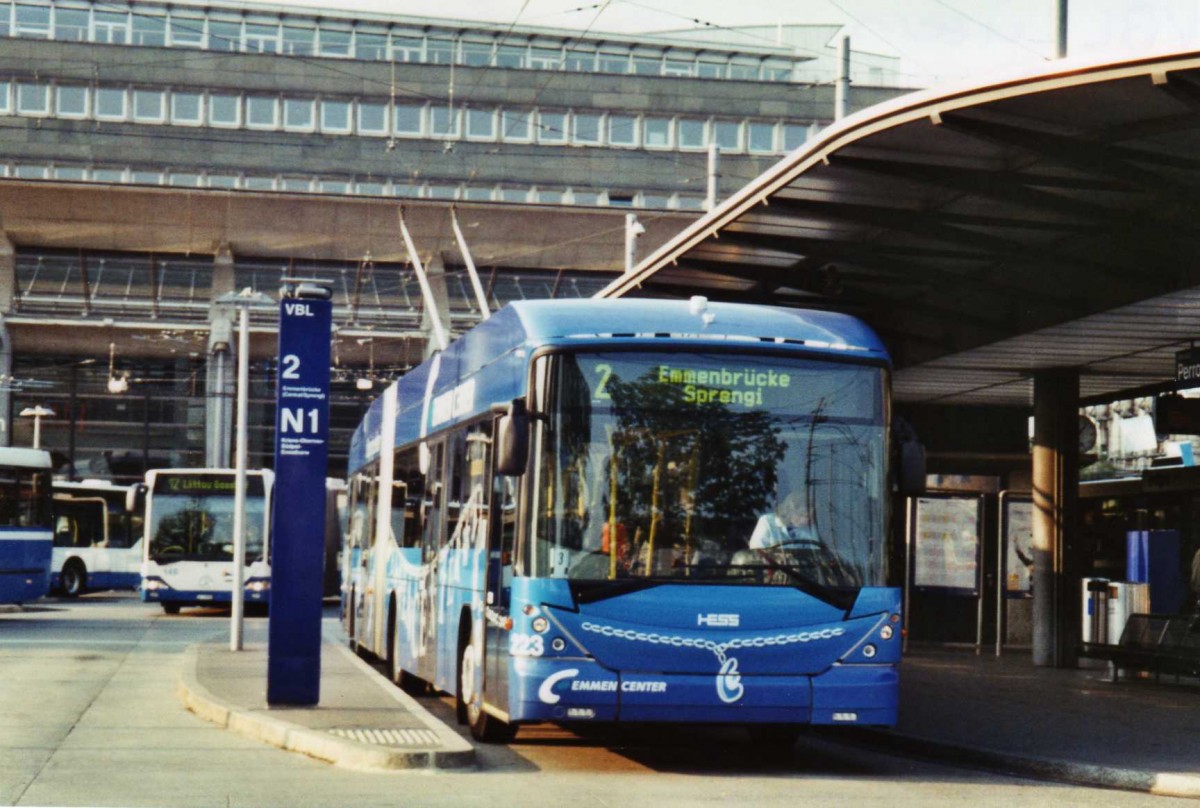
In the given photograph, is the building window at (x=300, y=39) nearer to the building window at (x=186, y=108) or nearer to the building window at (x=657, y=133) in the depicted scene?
the building window at (x=186, y=108)

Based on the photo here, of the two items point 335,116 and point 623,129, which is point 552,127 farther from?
point 335,116

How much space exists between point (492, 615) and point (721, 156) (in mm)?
43711

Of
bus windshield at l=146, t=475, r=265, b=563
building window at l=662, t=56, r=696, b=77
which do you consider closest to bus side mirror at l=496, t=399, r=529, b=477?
bus windshield at l=146, t=475, r=265, b=563

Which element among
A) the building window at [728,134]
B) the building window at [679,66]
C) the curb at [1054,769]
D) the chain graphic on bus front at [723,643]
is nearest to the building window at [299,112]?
the building window at [728,134]

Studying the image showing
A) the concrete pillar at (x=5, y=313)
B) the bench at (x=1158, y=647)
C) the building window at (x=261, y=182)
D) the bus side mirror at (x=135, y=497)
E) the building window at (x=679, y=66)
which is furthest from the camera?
the building window at (x=679, y=66)

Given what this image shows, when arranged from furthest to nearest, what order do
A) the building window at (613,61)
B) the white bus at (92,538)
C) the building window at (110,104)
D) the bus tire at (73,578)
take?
the building window at (613,61), the building window at (110,104), the bus tire at (73,578), the white bus at (92,538)

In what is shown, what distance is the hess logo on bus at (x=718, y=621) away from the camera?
1152 cm

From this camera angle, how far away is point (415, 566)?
1719cm

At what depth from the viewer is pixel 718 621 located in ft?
37.9

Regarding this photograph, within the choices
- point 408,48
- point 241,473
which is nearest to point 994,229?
point 241,473

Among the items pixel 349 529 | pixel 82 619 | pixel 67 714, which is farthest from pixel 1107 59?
pixel 82 619

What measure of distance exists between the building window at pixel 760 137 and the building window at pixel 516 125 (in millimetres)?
6671

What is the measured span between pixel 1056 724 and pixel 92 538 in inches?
1335

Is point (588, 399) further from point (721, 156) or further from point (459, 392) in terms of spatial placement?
point (721, 156)
